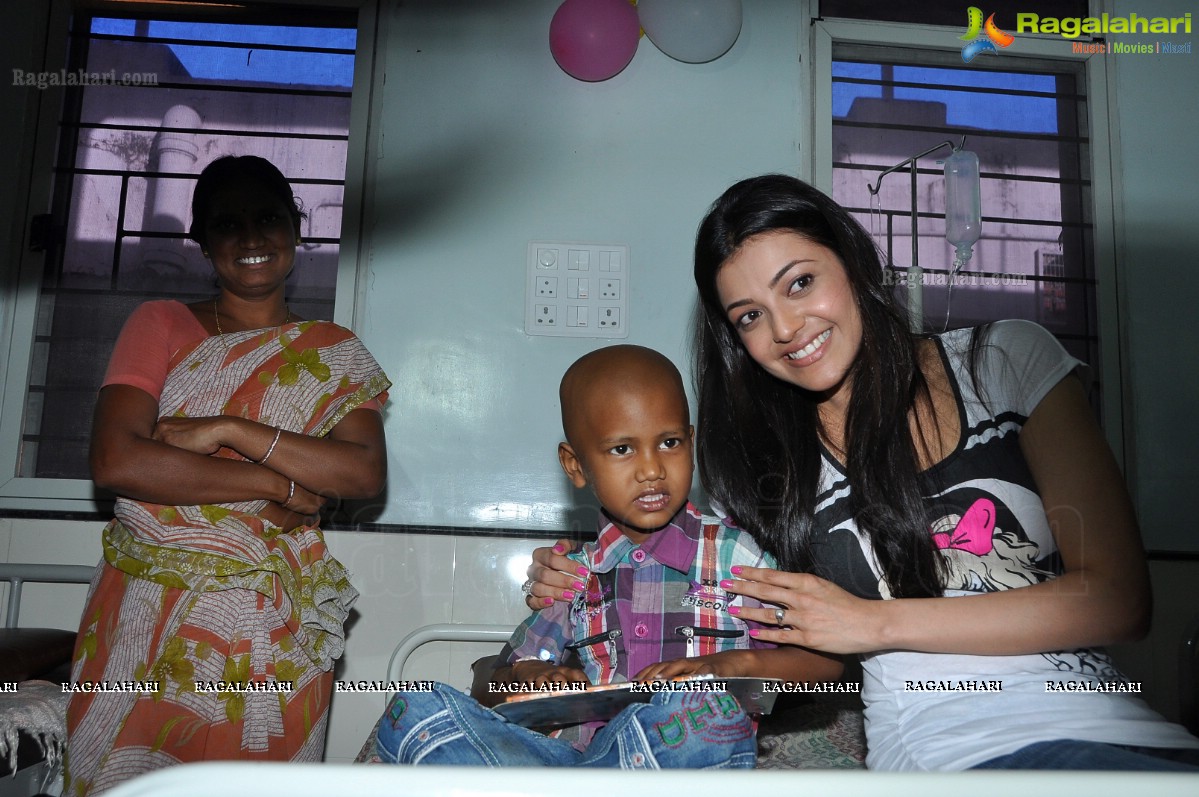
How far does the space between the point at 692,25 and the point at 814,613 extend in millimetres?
2149

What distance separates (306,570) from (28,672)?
749 millimetres

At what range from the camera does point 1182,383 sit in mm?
2881

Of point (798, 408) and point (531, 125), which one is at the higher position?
point (531, 125)

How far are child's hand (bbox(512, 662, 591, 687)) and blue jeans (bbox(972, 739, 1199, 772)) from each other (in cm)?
57

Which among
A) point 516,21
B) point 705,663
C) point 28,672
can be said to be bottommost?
point 28,672

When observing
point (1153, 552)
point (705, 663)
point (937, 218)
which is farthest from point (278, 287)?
point (1153, 552)

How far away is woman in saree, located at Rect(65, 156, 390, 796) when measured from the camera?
66.6 inches

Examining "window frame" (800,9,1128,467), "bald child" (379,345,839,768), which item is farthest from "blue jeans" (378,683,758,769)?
"window frame" (800,9,1128,467)

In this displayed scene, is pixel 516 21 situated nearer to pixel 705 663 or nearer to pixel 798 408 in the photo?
pixel 798 408

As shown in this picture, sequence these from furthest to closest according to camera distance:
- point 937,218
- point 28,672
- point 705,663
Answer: point 937,218 < point 28,672 < point 705,663

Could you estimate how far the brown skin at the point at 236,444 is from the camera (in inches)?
68.9

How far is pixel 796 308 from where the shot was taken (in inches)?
57.1

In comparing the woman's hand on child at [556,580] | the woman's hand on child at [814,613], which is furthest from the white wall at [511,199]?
the woman's hand on child at [814,613]

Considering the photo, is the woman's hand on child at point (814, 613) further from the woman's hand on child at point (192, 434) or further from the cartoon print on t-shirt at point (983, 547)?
the woman's hand on child at point (192, 434)
